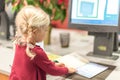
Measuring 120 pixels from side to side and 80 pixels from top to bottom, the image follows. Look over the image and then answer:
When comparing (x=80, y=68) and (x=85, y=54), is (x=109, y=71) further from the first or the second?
(x=85, y=54)

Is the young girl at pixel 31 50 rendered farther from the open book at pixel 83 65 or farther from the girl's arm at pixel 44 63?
the open book at pixel 83 65

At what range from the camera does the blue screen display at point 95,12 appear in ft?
4.40

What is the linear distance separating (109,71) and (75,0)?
55cm

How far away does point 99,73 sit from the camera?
44.7 inches

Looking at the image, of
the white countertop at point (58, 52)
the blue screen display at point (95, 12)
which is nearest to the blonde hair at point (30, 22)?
the white countertop at point (58, 52)

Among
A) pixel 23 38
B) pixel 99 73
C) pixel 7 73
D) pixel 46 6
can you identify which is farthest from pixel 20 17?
pixel 46 6

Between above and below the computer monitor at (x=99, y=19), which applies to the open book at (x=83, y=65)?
below

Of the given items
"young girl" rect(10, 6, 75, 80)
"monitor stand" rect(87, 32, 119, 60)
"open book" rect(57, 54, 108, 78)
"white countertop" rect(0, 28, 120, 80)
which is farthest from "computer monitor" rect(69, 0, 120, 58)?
"young girl" rect(10, 6, 75, 80)

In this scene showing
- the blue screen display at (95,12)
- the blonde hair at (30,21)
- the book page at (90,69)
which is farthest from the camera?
the blue screen display at (95,12)

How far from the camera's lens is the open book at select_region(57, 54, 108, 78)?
3.70ft

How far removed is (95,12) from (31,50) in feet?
1.93

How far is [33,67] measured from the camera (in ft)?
3.32

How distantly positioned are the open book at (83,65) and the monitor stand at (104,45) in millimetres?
199

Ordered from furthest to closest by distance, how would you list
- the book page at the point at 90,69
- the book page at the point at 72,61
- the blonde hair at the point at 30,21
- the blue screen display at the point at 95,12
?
1. the blue screen display at the point at 95,12
2. the book page at the point at 72,61
3. the book page at the point at 90,69
4. the blonde hair at the point at 30,21
